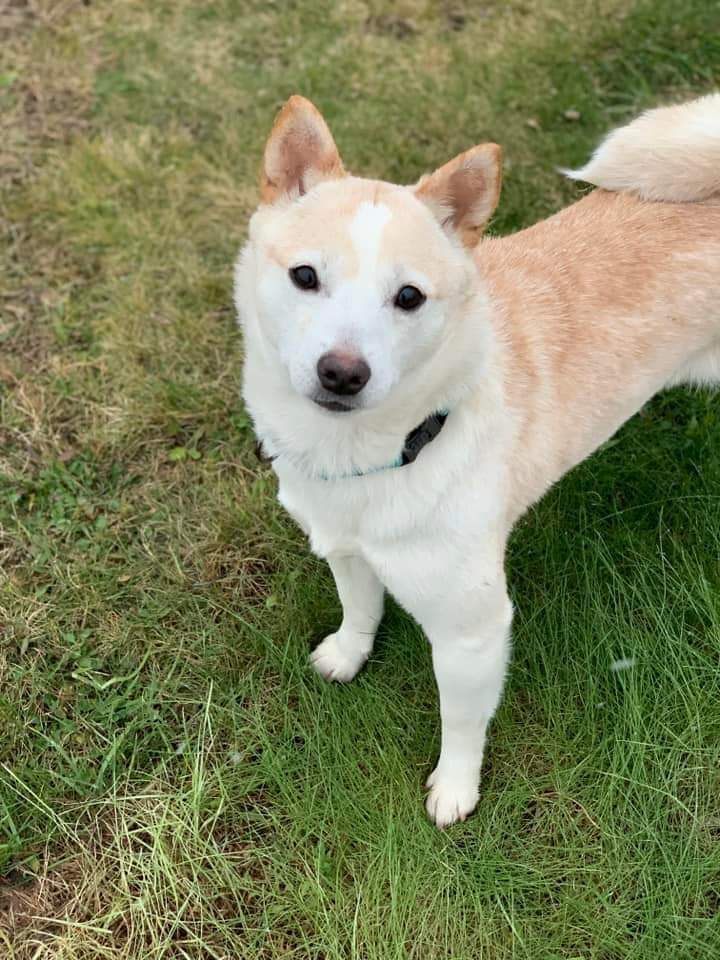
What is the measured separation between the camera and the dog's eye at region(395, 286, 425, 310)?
1.82 metres

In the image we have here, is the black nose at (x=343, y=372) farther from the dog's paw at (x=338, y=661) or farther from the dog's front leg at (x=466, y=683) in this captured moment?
the dog's paw at (x=338, y=661)

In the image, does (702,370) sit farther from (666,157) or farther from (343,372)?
(343,372)

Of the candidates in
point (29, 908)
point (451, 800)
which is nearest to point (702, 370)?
point (451, 800)

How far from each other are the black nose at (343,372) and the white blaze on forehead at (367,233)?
23 centimetres

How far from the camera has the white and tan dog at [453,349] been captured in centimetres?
181

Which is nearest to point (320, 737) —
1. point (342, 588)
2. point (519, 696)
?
point (342, 588)

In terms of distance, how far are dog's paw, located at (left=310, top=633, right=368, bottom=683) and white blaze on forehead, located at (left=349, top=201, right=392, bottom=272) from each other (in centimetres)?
141

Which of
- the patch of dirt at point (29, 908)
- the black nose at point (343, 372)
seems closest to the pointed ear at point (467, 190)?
the black nose at point (343, 372)

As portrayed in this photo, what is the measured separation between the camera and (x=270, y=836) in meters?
2.46

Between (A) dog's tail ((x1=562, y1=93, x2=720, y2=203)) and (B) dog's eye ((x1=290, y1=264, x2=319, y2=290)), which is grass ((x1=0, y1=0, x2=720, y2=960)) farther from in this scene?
(B) dog's eye ((x1=290, y1=264, x2=319, y2=290))

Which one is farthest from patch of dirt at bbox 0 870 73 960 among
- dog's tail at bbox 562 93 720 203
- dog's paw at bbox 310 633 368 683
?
dog's tail at bbox 562 93 720 203

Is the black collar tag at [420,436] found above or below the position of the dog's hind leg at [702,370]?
above

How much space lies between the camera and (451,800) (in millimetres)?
2457

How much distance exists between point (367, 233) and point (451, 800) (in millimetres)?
1697
